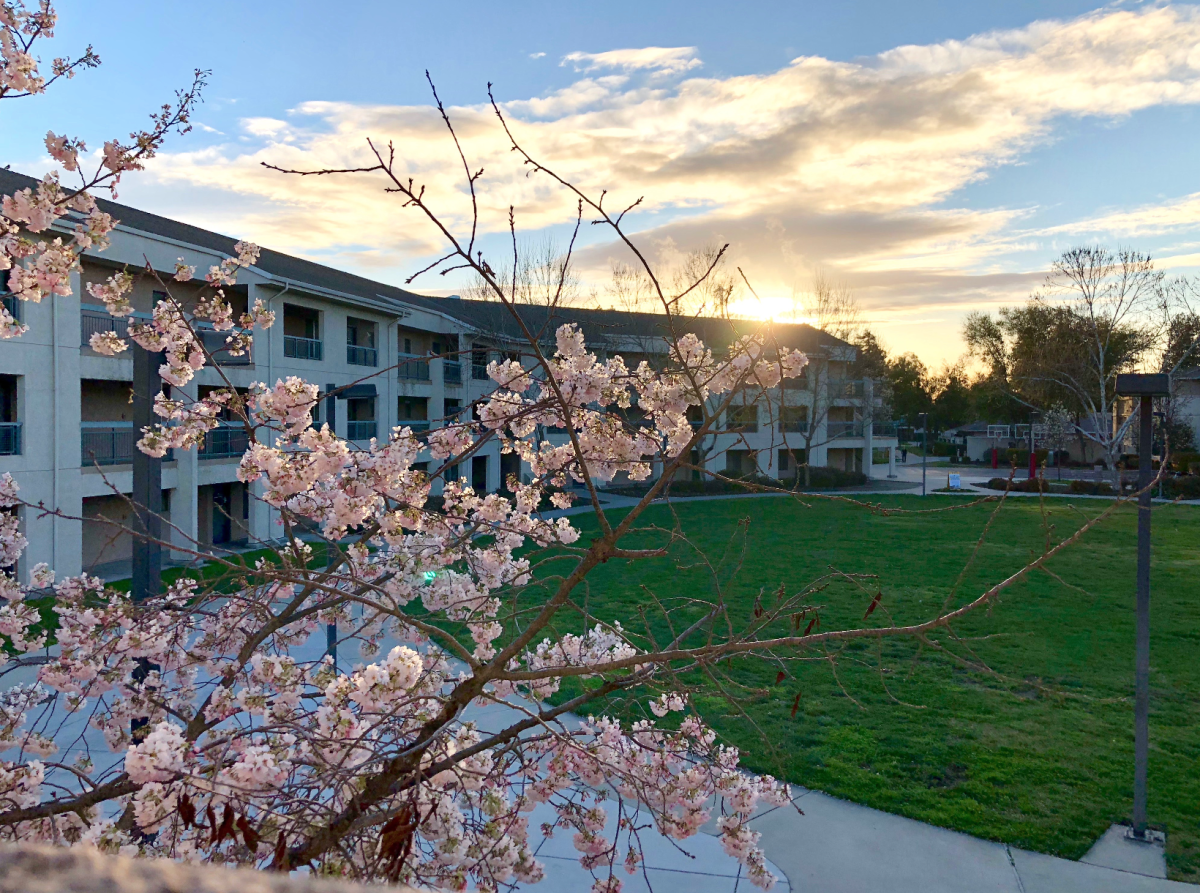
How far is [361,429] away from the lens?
24.3 meters

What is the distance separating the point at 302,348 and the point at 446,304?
49.9 ft

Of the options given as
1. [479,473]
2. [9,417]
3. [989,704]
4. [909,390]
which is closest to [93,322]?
[9,417]

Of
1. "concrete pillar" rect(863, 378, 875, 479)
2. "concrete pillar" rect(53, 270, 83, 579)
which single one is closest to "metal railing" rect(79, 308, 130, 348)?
"concrete pillar" rect(53, 270, 83, 579)

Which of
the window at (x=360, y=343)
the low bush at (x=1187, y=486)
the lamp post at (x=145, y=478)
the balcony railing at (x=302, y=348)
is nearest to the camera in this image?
the lamp post at (x=145, y=478)

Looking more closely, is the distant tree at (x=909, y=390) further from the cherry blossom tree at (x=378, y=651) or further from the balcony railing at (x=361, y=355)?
the cherry blossom tree at (x=378, y=651)

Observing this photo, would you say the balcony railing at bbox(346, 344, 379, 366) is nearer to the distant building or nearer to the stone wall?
the distant building

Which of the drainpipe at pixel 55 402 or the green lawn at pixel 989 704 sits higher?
the drainpipe at pixel 55 402

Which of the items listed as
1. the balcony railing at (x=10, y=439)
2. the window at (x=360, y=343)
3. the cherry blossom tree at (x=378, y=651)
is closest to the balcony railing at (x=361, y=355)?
the window at (x=360, y=343)

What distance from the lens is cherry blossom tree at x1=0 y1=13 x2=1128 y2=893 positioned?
2527 mm

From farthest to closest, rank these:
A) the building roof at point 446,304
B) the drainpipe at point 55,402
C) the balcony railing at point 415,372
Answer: the balcony railing at point 415,372 < the building roof at point 446,304 < the drainpipe at point 55,402

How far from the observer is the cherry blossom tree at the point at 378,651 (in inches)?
99.5

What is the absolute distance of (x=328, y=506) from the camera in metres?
3.63

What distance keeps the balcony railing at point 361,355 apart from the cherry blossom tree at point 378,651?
767 inches

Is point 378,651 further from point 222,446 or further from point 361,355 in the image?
point 361,355
